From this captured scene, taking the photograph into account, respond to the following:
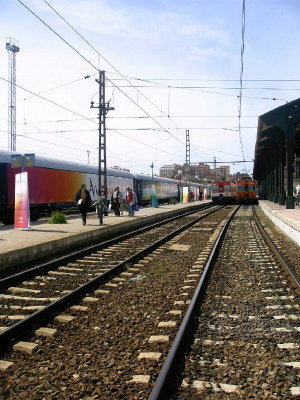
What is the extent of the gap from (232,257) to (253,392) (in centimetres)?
732

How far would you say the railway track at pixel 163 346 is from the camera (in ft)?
11.4

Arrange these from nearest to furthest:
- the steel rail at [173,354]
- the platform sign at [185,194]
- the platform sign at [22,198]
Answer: the steel rail at [173,354] → the platform sign at [22,198] → the platform sign at [185,194]

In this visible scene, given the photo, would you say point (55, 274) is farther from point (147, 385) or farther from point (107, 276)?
point (147, 385)

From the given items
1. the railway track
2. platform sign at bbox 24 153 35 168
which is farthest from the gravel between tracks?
platform sign at bbox 24 153 35 168

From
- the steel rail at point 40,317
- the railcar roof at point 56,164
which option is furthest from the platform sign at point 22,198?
the steel rail at point 40,317

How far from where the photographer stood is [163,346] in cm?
436

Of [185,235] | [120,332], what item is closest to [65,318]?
[120,332]

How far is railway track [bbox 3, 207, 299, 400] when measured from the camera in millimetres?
3461

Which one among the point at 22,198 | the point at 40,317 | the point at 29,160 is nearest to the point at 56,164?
the point at 22,198

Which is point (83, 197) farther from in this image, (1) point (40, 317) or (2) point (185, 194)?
(2) point (185, 194)

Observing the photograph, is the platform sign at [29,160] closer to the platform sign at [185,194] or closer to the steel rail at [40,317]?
the steel rail at [40,317]

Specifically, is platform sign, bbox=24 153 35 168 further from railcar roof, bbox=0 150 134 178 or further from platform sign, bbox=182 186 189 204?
platform sign, bbox=182 186 189 204

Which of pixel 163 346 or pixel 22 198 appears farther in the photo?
pixel 22 198

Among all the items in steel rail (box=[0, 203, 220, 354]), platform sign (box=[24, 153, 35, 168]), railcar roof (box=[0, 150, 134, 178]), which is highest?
railcar roof (box=[0, 150, 134, 178])
